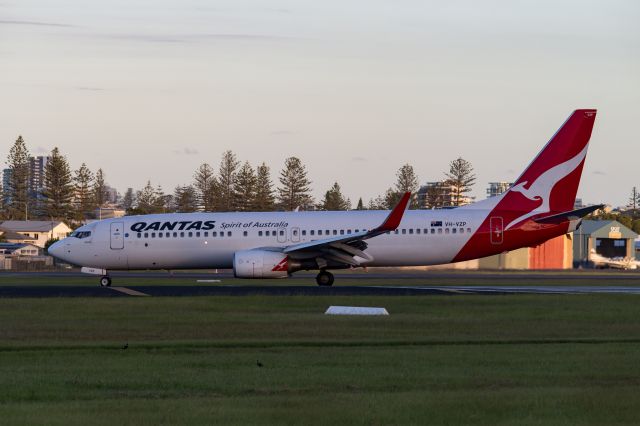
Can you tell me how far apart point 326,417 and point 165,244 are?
35198mm

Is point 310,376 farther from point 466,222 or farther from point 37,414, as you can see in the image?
point 466,222

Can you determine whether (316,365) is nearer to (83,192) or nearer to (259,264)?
(259,264)

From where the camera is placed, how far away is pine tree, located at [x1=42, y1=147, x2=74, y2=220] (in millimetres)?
170875

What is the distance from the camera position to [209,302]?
108ft

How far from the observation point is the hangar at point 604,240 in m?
112

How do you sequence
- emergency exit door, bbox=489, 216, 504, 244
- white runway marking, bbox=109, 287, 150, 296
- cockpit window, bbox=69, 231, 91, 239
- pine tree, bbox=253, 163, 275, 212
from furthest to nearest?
pine tree, bbox=253, 163, 275, 212, cockpit window, bbox=69, 231, 91, 239, emergency exit door, bbox=489, 216, 504, 244, white runway marking, bbox=109, 287, 150, 296

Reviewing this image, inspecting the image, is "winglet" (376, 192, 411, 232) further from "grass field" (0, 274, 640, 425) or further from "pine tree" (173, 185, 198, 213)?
"pine tree" (173, 185, 198, 213)

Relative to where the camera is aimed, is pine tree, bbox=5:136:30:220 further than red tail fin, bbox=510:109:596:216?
Yes

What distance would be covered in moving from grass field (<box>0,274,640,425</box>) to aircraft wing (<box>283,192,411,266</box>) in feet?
38.2

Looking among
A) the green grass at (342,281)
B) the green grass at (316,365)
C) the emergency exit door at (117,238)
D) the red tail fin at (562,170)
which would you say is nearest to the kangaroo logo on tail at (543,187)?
the red tail fin at (562,170)

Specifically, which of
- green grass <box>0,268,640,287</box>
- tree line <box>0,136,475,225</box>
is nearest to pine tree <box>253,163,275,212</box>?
tree line <box>0,136,475,225</box>

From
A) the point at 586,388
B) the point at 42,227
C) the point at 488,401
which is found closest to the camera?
the point at 488,401

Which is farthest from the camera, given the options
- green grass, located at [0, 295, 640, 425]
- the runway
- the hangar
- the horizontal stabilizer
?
the hangar

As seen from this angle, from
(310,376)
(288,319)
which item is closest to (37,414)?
(310,376)
